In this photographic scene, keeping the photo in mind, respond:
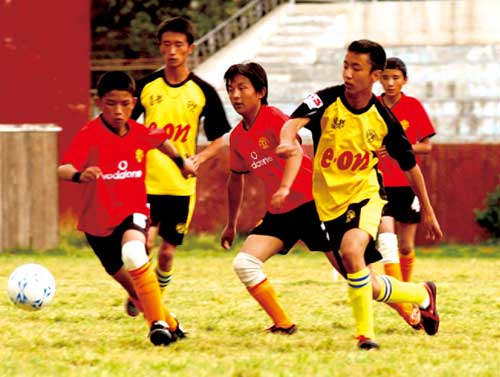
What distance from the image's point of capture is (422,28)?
29844 mm

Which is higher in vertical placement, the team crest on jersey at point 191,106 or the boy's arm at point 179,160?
the team crest on jersey at point 191,106

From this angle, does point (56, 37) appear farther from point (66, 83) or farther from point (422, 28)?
point (422, 28)

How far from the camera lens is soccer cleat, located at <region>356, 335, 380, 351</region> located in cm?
832

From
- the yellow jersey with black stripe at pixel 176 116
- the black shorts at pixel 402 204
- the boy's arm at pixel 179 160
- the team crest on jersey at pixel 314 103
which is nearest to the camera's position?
the team crest on jersey at pixel 314 103

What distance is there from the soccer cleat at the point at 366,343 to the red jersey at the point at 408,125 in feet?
9.50

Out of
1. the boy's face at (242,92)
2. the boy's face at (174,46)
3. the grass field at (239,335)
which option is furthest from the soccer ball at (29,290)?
the boy's face at (174,46)

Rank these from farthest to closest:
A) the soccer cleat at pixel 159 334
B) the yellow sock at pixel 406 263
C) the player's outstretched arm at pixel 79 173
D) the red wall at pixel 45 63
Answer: the red wall at pixel 45 63, the yellow sock at pixel 406 263, the soccer cleat at pixel 159 334, the player's outstretched arm at pixel 79 173

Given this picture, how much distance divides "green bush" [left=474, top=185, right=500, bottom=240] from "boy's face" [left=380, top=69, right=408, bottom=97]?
A: 25.4ft

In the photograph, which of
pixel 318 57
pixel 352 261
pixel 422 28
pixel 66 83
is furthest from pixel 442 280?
pixel 422 28

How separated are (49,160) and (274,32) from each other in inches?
502

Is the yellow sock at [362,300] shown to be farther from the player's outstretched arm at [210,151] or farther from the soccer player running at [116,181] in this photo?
the player's outstretched arm at [210,151]

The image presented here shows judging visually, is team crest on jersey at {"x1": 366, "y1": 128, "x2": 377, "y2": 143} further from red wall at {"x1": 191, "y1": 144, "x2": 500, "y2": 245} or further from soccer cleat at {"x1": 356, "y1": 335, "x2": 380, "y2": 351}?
red wall at {"x1": 191, "y1": 144, "x2": 500, "y2": 245}

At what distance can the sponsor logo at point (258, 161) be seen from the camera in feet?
30.3

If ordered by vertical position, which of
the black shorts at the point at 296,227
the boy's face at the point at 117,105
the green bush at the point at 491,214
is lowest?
the green bush at the point at 491,214
